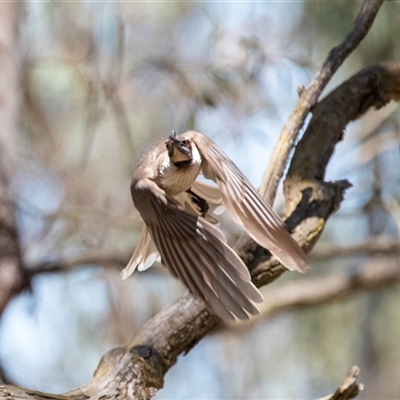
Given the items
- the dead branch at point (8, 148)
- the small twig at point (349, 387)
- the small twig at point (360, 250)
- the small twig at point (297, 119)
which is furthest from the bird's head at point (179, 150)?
the small twig at point (360, 250)

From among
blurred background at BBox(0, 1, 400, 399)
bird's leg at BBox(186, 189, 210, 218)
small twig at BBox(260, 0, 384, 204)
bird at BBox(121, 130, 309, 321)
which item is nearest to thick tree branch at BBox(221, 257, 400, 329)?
blurred background at BBox(0, 1, 400, 399)

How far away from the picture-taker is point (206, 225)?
174 cm

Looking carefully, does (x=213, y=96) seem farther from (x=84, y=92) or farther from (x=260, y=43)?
(x=84, y=92)

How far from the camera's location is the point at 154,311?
3705 millimetres

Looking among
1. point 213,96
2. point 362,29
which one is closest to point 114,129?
point 213,96

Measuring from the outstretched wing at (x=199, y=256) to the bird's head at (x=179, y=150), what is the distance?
0.10 m

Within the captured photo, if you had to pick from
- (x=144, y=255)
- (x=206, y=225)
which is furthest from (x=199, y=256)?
(x=144, y=255)

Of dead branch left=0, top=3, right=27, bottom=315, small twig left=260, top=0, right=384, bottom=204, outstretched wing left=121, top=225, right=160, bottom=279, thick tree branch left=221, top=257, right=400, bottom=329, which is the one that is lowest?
outstretched wing left=121, top=225, right=160, bottom=279

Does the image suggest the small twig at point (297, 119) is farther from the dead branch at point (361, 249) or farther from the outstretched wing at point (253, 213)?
the dead branch at point (361, 249)

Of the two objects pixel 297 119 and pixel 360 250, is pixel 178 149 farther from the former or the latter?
pixel 360 250

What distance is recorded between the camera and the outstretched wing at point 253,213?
1681 mm

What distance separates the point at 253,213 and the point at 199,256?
0.17m

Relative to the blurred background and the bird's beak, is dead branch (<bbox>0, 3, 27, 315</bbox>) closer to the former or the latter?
the blurred background

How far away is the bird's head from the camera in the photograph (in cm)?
190
